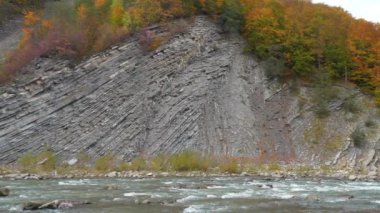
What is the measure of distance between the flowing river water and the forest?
18154mm

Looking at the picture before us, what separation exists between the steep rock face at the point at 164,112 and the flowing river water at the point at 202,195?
28.6 feet

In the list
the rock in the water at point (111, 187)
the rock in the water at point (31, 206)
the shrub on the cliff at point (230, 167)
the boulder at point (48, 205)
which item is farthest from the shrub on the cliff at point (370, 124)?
the rock in the water at point (31, 206)

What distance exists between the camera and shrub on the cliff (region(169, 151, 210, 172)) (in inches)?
1673

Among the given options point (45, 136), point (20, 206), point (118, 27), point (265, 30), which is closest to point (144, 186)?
point (20, 206)

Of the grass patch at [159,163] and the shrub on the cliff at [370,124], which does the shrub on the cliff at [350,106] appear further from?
the grass patch at [159,163]

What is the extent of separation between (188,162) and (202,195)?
1595 centimetres

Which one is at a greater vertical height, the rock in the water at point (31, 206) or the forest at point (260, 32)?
the forest at point (260, 32)

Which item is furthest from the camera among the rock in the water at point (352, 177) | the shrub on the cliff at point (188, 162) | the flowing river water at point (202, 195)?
the shrub on the cliff at point (188, 162)

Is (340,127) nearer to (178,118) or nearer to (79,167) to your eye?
(178,118)

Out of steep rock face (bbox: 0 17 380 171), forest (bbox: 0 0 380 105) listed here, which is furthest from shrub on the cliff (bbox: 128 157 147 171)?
forest (bbox: 0 0 380 105)

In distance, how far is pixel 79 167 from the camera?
4228 cm

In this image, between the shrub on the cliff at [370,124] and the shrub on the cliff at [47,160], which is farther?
the shrub on the cliff at [370,124]

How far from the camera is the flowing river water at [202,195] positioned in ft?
71.2

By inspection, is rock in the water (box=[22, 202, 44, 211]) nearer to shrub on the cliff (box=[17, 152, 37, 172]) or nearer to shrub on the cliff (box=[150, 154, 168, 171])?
shrub on the cliff (box=[17, 152, 37, 172])
